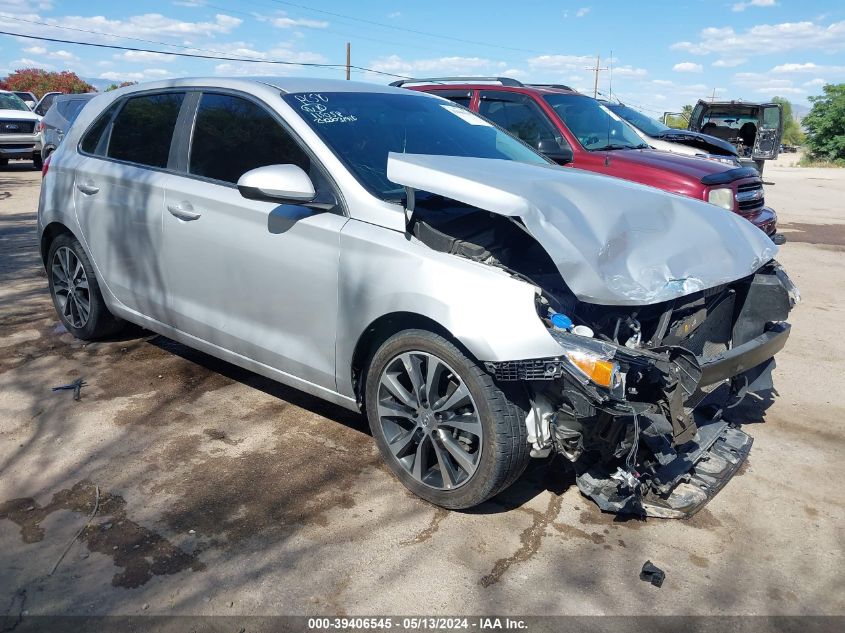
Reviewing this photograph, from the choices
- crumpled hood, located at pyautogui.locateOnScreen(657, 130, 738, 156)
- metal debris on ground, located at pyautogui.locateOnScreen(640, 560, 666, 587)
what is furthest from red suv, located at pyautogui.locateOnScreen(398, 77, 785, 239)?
metal debris on ground, located at pyautogui.locateOnScreen(640, 560, 666, 587)

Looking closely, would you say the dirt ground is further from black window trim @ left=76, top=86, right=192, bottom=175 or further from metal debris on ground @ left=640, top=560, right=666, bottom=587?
black window trim @ left=76, top=86, right=192, bottom=175

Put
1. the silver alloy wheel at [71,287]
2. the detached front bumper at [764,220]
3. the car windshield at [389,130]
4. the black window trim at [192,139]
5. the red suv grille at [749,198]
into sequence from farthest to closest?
the detached front bumper at [764,220], the red suv grille at [749,198], the silver alloy wheel at [71,287], the car windshield at [389,130], the black window trim at [192,139]

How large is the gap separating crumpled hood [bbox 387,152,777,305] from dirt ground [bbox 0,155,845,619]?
1.09 meters

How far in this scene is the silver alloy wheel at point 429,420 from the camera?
10.9ft

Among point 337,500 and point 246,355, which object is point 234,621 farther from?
point 246,355

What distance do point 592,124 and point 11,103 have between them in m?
18.5

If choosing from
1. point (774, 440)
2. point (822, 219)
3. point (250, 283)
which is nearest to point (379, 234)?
point (250, 283)

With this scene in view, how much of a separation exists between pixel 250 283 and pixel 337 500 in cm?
124

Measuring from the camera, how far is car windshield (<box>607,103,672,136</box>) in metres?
11.2

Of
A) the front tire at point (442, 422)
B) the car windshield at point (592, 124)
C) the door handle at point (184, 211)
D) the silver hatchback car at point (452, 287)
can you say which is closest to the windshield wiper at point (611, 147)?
the car windshield at point (592, 124)

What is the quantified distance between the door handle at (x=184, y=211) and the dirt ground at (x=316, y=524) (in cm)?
113

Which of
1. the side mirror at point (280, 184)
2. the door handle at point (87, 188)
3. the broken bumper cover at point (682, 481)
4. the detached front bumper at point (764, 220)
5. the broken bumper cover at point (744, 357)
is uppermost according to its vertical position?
the side mirror at point (280, 184)

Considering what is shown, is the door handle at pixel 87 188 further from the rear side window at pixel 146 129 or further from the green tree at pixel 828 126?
the green tree at pixel 828 126

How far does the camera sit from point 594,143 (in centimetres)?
846
